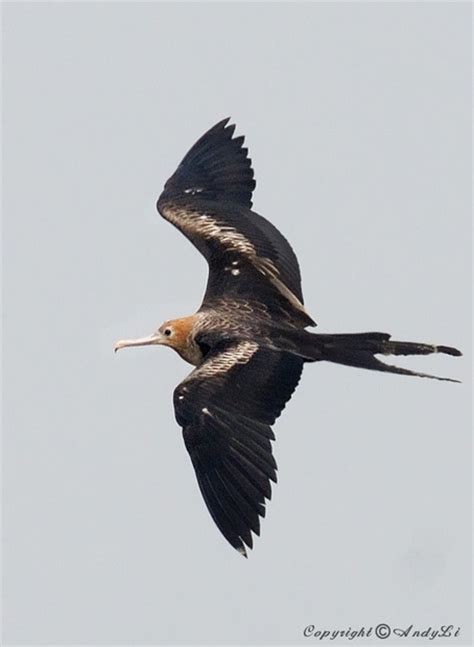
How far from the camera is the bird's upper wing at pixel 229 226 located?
18078 mm

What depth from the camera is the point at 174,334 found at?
17.8 m

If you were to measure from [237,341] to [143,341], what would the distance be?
46.9 inches

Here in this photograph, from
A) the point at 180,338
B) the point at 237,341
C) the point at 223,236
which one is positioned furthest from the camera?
the point at 223,236

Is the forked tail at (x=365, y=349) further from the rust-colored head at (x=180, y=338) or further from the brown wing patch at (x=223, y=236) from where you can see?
the rust-colored head at (x=180, y=338)

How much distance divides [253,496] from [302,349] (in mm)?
1620

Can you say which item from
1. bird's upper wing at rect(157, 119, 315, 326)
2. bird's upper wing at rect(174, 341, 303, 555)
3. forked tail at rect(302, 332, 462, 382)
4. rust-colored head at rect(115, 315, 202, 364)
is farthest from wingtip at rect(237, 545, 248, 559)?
bird's upper wing at rect(157, 119, 315, 326)

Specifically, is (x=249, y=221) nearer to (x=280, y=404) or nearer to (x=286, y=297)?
(x=286, y=297)

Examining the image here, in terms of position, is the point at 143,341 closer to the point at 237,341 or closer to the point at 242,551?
the point at 237,341

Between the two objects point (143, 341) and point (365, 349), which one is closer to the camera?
point (365, 349)

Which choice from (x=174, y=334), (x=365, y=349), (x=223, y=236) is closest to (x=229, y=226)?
(x=223, y=236)

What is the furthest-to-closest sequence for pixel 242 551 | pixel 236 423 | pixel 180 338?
pixel 180 338 → pixel 236 423 → pixel 242 551

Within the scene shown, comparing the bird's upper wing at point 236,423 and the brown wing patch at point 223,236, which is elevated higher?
the brown wing patch at point 223,236

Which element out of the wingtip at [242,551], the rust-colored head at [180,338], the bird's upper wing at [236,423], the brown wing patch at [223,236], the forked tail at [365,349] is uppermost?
the brown wing patch at [223,236]

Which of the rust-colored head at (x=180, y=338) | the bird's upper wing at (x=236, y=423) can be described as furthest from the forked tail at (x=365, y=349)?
the rust-colored head at (x=180, y=338)
